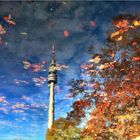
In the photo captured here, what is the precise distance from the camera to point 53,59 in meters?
47.9

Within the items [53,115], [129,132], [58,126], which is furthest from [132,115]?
[53,115]

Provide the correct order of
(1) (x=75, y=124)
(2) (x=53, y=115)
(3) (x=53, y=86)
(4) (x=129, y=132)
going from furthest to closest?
(3) (x=53, y=86) → (2) (x=53, y=115) → (1) (x=75, y=124) → (4) (x=129, y=132)

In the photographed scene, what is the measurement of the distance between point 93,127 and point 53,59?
81.0 feet

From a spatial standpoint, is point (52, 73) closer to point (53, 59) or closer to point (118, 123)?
point (53, 59)

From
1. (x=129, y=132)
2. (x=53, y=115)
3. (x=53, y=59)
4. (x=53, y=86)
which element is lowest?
(x=129, y=132)

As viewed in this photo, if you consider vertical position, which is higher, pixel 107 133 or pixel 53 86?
pixel 53 86

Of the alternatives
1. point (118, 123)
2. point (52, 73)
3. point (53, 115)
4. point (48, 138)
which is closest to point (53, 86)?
point (52, 73)

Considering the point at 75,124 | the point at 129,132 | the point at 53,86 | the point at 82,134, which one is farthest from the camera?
the point at 53,86

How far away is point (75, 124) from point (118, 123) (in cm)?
319

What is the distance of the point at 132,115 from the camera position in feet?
71.5

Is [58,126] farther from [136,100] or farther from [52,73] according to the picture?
[52,73]

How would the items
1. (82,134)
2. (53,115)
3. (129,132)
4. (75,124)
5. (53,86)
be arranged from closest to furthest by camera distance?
(129,132) < (82,134) < (75,124) < (53,115) < (53,86)

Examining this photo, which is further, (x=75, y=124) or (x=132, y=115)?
(x=75, y=124)

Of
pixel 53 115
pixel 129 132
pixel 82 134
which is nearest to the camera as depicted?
pixel 129 132
